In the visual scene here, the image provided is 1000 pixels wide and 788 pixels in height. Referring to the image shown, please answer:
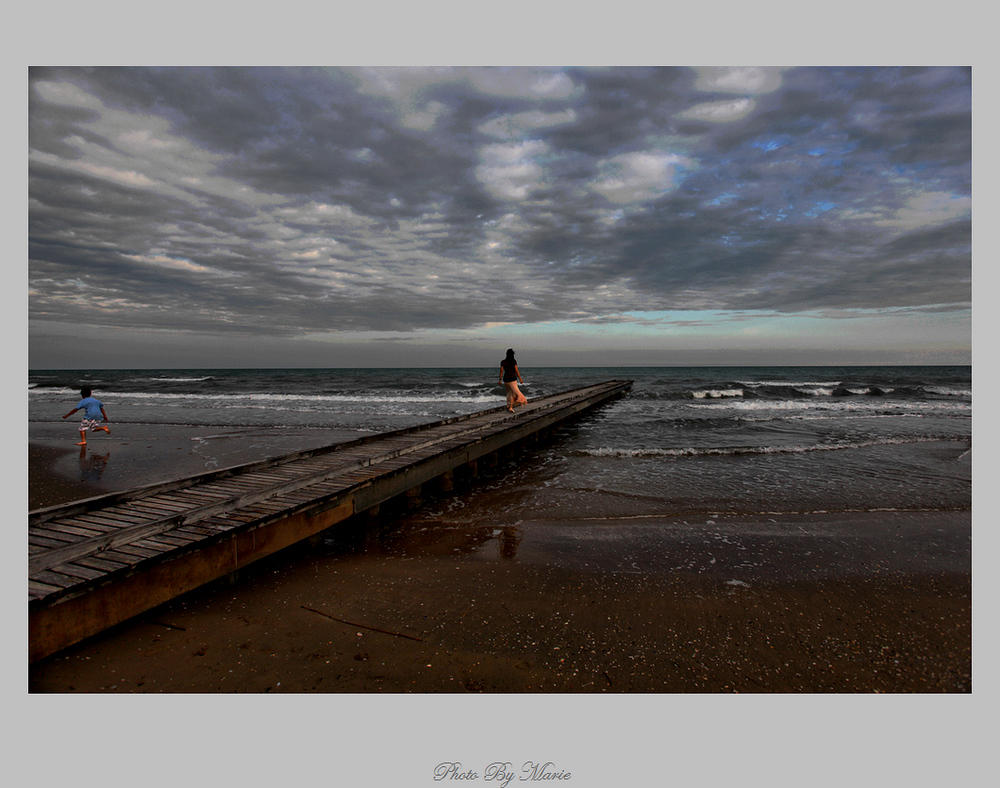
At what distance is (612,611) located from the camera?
15.4 ft

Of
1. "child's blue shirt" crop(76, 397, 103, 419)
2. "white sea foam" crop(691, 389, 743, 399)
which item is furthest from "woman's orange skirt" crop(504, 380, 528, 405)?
"white sea foam" crop(691, 389, 743, 399)

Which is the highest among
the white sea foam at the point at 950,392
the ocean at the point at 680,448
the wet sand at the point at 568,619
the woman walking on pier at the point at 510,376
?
the woman walking on pier at the point at 510,376

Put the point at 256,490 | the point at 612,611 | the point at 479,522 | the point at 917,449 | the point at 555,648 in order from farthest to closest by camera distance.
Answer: the point at 917,449 → the point at 479,522 → the point at 256,490 → the point at 612,611 → the point at 555,648

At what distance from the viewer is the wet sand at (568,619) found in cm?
364

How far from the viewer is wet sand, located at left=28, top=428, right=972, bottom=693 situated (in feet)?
11.9

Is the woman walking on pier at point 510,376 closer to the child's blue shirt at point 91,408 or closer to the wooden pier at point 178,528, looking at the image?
the wooden pier at point 178,528

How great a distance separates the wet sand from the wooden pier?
29cm

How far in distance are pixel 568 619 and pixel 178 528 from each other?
3900 millimetres

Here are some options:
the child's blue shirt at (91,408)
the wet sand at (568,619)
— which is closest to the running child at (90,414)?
the child's blue shirt at (91,408)

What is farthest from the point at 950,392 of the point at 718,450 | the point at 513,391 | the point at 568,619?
the point at 568,619

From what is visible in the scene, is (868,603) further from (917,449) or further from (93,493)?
(93,493)

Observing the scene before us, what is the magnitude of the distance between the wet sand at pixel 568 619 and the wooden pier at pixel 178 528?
0.29 m

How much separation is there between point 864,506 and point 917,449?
292 inches

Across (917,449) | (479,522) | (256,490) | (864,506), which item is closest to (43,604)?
(256,490)
